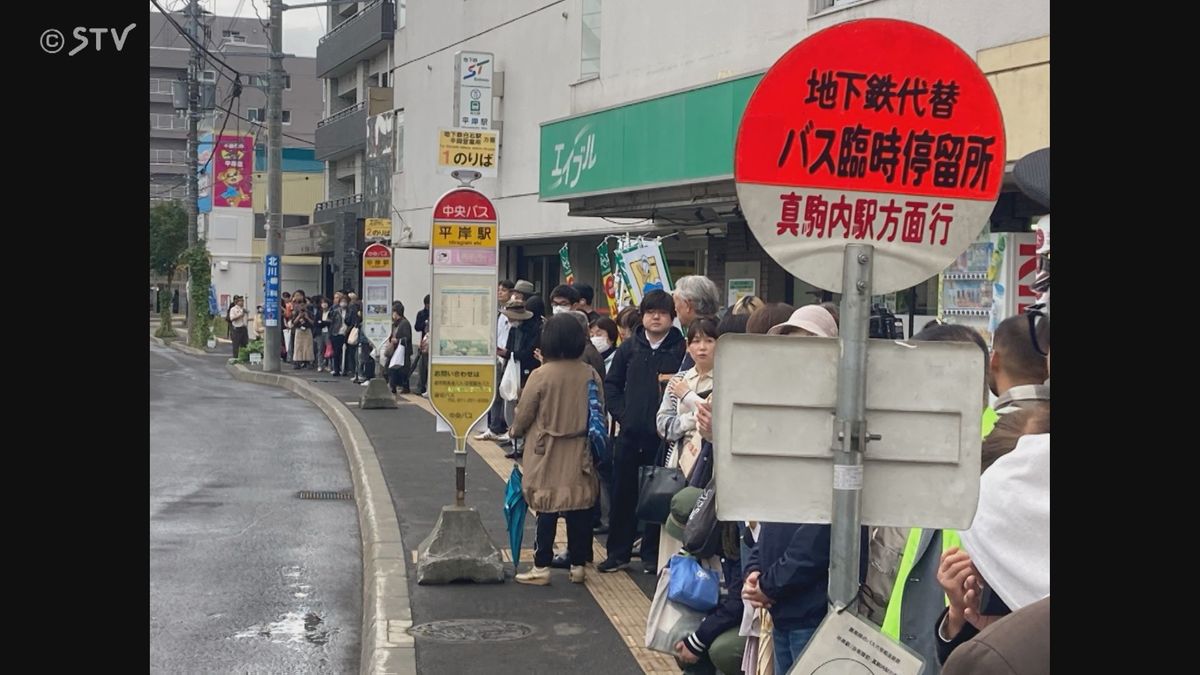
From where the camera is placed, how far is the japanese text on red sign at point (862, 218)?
3395 mm

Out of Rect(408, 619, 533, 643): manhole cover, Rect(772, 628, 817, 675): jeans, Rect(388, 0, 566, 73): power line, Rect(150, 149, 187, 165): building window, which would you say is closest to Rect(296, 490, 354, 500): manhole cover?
Rect(408, 619, 533, 643): manhole cover

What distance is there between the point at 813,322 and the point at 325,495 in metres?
9.17

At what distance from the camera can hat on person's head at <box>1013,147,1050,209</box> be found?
11.2 feet

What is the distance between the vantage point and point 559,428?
853 centimetres

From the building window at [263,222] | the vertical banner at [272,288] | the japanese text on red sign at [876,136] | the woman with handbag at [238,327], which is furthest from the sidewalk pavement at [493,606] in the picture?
the building window at [263,222]

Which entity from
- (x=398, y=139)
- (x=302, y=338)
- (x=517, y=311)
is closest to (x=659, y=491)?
(x=517, y=311)

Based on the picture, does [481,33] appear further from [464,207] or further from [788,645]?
[788,645]

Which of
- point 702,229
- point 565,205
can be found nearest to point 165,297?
Answer: point 565,205

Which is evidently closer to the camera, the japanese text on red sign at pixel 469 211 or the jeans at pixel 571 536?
the jeans at pixel 571 536

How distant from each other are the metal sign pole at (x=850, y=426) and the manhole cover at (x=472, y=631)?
4.33 m

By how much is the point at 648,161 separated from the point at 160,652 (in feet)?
27.4

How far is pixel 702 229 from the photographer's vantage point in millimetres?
16594

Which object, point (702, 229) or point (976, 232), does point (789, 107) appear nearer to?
point (976, 232)

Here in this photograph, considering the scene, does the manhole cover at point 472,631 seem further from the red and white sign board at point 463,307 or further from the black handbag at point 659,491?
the red and white sign board at point 463,307
